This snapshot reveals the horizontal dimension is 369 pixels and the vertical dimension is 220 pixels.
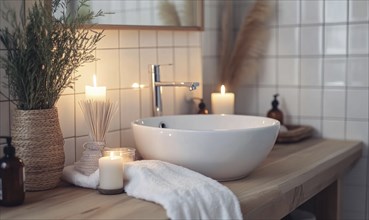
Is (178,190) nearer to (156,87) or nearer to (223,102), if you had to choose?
(156,87)

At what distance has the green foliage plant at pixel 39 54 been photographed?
129 centimetres

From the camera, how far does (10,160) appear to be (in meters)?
1.21

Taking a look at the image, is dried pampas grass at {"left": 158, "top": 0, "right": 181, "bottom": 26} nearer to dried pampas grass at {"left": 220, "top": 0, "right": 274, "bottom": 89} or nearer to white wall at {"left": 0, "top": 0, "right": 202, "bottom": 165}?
white wall at {"left": 0, "top": 0, "right": 202, "bottom": 165}

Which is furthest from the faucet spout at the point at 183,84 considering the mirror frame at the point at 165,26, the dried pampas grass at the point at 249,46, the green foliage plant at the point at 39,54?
the dried pampas grass at the point at 249,46

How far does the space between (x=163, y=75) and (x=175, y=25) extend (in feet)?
0.60

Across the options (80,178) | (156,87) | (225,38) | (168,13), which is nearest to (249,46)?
(225,38)

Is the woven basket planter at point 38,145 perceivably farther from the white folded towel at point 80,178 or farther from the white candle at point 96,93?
the white candle at point 96,93

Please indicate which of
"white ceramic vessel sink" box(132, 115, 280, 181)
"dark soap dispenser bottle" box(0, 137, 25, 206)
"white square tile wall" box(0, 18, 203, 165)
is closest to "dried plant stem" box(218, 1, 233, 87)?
"white square tile wall" box(0, 18, 203, 165)

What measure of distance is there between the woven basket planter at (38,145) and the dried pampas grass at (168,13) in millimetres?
665

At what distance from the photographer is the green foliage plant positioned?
129cm

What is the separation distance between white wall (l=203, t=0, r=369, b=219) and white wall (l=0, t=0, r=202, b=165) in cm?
22

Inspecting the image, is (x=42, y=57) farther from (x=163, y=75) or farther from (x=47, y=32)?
(x=163, y=75)

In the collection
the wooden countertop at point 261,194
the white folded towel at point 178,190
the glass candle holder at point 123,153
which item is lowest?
the wooden countertop at point 261,194

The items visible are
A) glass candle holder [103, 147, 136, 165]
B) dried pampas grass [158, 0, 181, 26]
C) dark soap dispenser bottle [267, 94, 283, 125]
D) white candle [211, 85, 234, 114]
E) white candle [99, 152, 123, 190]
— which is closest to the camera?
white candle [99, 152, 123, 190]
